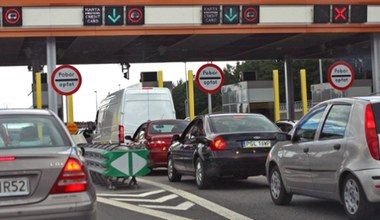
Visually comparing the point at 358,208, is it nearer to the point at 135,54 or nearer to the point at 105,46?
the point at 105,46

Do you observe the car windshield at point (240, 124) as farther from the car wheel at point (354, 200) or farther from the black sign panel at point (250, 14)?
the black sign panel at point (250, 14)

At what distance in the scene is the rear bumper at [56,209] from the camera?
213 inches

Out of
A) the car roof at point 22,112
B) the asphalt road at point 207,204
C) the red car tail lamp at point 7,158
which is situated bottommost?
the asphalt road at point 207,204

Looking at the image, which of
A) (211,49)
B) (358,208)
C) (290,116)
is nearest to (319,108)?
(358,208)

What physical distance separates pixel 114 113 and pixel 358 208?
49.7ft

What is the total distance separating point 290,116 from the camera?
2911 cm

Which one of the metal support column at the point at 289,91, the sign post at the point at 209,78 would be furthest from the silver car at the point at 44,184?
the metal support column at the point at 289,91

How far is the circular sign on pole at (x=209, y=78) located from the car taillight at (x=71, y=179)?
10.4 metres

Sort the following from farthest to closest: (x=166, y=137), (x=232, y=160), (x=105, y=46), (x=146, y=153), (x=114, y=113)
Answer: (x=105, y=46), (x=114, y=113), (x=166, y=137), (x=146, y=153), (x=232, y=160)

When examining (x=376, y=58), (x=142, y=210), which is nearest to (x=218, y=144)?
(x=142, y=210)

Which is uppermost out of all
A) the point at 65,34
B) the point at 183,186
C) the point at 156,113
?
the point at 65,34

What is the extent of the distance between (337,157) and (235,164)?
150 inches

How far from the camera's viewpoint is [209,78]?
16281mm

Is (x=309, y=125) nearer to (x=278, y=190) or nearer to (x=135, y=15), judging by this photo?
(x=278, y=190)
